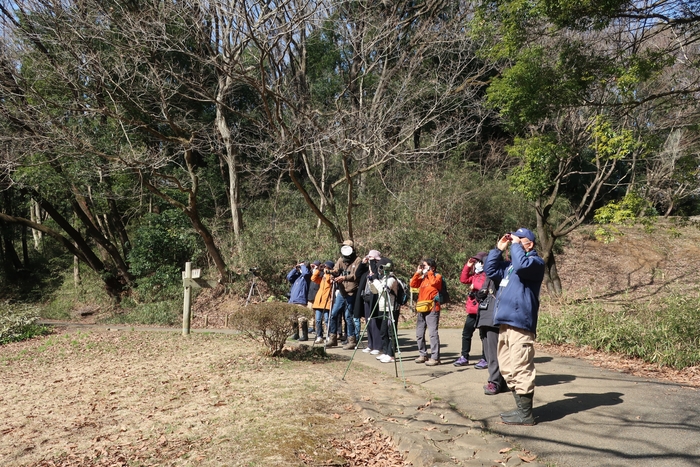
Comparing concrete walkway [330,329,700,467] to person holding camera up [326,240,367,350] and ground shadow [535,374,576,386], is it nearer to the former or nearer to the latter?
ground shadow [535,374,576,386]

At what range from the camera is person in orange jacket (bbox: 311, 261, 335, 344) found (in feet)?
31.9

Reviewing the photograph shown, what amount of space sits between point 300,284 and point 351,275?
5.96 ft

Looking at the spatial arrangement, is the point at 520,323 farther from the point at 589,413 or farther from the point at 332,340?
the point at 332,340

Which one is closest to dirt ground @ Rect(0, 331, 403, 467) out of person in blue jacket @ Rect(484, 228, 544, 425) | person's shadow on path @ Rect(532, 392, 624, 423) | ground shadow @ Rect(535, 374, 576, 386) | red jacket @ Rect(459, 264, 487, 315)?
person in blue jacket @ Rect(484, 228, 544, 425)

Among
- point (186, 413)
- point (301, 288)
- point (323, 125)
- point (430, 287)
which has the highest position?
point (323, 125)

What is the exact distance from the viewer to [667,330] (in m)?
7.96

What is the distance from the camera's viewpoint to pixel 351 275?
9133mm

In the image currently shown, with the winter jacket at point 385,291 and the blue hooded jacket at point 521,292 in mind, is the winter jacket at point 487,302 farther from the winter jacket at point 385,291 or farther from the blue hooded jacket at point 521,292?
the blue hooded jacket at point 521,292

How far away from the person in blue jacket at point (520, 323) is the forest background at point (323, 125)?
500cm

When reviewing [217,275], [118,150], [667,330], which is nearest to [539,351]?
[667,330]

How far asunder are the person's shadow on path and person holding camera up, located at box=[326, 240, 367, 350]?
13.7 feet

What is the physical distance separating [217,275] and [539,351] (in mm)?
12314

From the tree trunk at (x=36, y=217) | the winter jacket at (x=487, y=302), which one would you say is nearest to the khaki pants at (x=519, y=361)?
the winter jacket at (x=487, y=302)

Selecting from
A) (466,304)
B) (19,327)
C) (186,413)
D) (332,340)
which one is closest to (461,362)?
(466,304)
